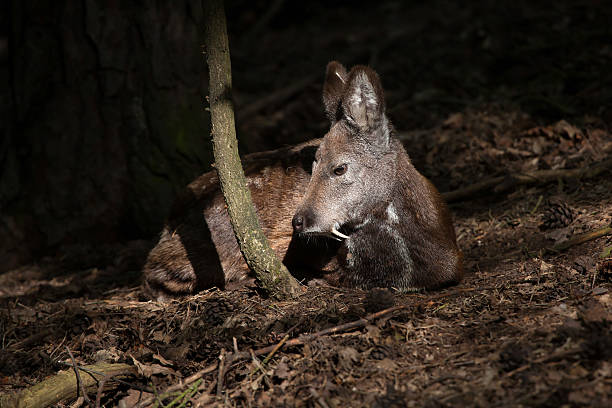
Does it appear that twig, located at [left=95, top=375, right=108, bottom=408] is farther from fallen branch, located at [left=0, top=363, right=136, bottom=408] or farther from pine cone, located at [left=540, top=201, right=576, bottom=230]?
pine cone, located at [left=540, top=201, right=576, bottom=230]

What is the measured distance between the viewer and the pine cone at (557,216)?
5102mm

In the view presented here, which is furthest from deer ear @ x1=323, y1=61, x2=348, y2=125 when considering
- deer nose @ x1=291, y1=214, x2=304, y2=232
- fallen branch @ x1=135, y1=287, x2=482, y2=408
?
fallen branch @ x1=135, y1=287, x2=482, y2=408

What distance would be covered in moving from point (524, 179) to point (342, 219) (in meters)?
2.36

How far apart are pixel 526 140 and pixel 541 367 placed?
421 centimetres

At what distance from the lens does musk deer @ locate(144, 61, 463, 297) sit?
4766 mm

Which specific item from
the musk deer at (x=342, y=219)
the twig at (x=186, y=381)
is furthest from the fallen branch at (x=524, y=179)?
the twig at (x=186, y=381)

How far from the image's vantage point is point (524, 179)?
5.95 meters

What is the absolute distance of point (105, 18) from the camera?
21.1ft

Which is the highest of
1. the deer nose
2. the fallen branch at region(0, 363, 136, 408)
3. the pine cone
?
the deer nose

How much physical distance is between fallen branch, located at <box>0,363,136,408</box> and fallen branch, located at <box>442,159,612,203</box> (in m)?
3.96

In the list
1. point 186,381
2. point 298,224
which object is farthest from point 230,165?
point 186,381

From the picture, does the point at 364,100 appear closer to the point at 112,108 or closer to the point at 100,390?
the point at 100,390

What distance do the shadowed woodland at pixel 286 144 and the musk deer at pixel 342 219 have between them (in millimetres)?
391

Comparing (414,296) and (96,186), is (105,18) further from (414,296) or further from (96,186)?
(414,296)
